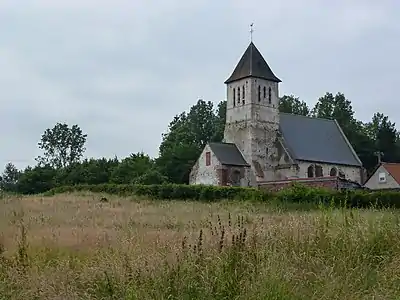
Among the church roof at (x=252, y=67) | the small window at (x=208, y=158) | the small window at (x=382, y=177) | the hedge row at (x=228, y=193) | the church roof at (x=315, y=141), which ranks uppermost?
the church roof at (x=252, y=67)

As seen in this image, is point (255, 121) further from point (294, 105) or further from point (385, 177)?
point (294, 105)

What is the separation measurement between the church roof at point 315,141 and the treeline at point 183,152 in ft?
27.4

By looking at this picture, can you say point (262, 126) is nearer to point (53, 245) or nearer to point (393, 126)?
point (393, 126)

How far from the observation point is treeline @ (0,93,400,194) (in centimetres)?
7038

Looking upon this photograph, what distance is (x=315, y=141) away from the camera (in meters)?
67.1

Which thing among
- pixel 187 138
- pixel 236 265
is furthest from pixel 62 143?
pixel 236 265

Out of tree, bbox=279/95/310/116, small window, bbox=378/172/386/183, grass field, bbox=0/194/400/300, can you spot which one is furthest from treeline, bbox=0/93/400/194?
grass field, bbox=0/194/400/300

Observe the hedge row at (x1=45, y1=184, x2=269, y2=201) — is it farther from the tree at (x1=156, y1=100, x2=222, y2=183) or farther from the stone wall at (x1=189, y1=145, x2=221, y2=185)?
the tree at (x1=156, y1=100, x2=222, y2=183)

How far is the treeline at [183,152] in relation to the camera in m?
70.4

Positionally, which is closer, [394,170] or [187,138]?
[394,170]

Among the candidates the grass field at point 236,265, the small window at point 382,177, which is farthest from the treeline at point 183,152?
the grass field at point 236,265

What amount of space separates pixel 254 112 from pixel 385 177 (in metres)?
14.8

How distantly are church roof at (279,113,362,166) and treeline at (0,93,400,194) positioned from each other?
8336mm

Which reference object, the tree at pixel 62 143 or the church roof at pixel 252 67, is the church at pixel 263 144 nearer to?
the church roof at pixel 252 67
